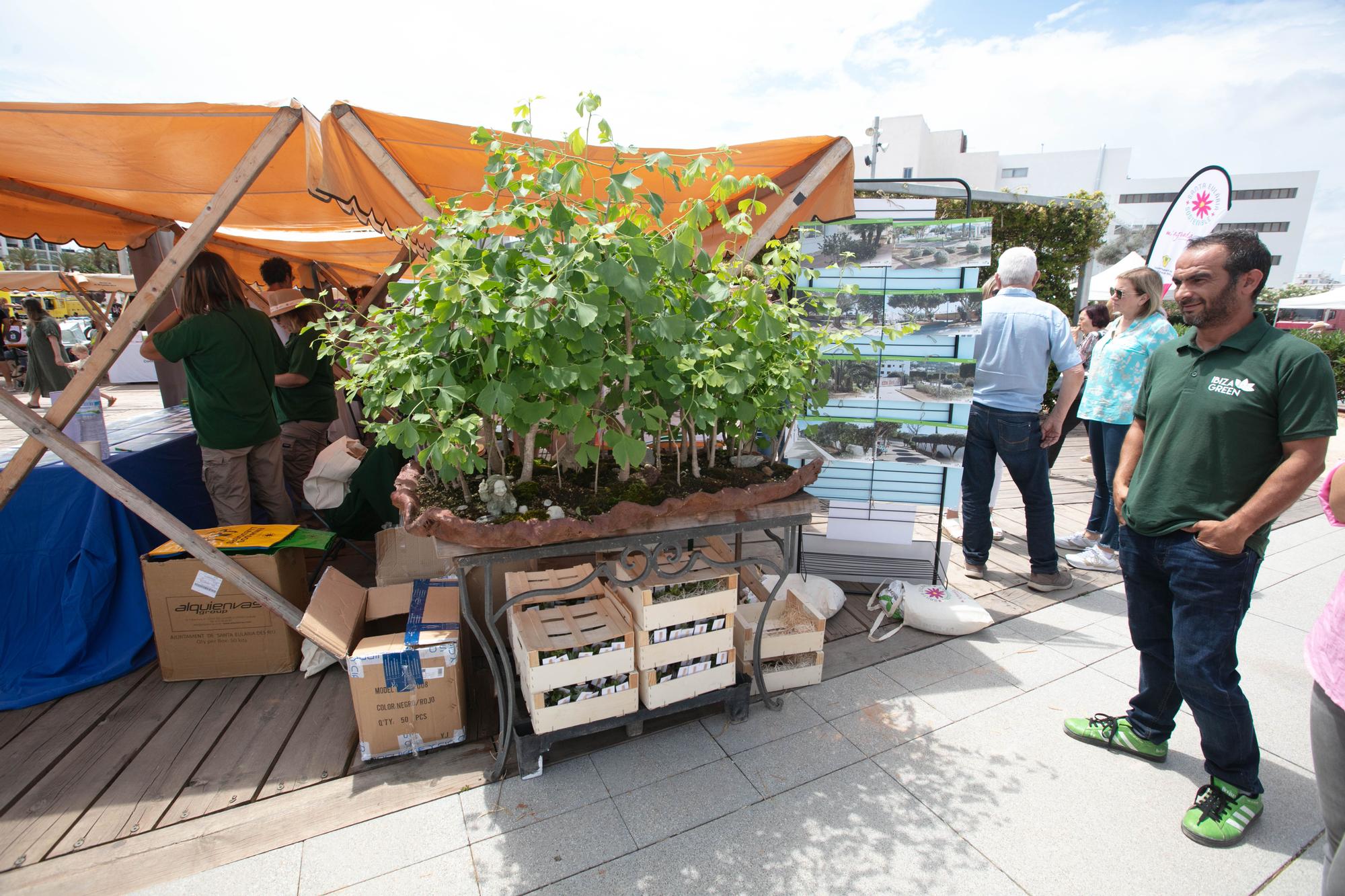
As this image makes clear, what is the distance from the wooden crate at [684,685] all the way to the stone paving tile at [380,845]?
28.6 inches

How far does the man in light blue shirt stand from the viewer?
326 centimetres

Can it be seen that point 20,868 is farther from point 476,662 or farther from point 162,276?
point 162,276

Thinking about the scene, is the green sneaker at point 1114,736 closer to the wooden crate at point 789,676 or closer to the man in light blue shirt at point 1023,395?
the wooden crate at point 789,676

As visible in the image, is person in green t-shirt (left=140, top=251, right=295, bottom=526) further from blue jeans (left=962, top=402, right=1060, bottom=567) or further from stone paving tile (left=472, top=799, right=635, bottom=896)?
blue jeans (left=962, top=402, right=1060, bottom=567)

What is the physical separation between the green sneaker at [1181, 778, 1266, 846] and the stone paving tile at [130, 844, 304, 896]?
8.99 feet

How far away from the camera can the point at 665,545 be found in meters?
2.67

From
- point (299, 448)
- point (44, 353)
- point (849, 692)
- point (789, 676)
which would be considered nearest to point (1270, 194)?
point (849, 692)

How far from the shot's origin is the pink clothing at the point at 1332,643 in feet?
4.26

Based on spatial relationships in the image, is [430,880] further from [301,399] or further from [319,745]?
[301,399]

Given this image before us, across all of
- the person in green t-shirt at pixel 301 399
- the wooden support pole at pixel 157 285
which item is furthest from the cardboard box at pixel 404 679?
the person in green t-shirt at pixel 301 399

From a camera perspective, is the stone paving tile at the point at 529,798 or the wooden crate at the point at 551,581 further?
the wooden crate at the point at 551,581

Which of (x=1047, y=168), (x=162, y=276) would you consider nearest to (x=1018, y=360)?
(x=162, y=276)

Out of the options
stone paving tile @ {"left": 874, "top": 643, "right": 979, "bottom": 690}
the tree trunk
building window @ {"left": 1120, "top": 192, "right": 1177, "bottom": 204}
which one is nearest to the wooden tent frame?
the tree trunk

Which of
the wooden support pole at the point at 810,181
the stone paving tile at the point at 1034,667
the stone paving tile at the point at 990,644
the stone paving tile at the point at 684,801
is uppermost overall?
the wooden support pole at the point at 810,181
